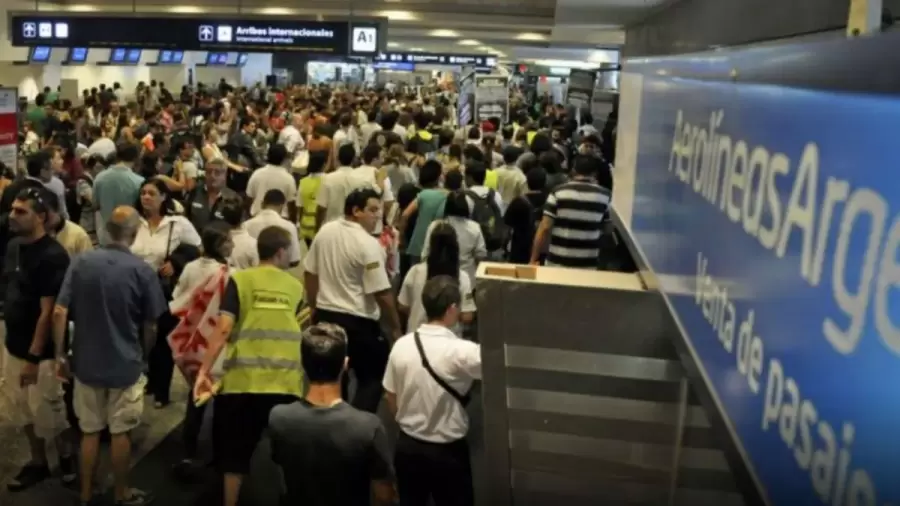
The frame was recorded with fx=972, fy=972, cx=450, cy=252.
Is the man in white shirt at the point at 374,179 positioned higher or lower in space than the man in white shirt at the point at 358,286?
higher

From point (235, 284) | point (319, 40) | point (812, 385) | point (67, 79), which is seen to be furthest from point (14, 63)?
point (812, 385)

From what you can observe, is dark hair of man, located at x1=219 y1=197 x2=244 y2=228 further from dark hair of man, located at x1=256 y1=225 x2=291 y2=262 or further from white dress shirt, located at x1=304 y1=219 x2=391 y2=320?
dark hair of man, located at x1=256 y1=225 x2=291 y2=262

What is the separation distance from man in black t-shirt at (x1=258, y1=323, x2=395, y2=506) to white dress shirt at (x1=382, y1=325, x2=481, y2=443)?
1.74ft

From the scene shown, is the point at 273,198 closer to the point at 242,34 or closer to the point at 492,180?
the point at 492,180

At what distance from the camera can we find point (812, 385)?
3.57ft

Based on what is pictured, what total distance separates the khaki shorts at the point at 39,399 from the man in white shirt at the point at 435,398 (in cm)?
222

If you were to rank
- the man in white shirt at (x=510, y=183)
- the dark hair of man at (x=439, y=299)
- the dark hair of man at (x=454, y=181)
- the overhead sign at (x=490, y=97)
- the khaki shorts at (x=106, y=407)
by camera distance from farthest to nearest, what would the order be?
1. the overhead sign at (x=490, y=97)
2. the man in white shirt at (x=510, y=183)
3. the dark hair of man at (x=454, y=181)
4. the khaki shorts at (x=106, y=407)
5. the dark hair of man at (x=439, y=299)

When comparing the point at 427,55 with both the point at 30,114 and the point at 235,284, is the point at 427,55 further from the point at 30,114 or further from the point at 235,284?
the point at 235,284

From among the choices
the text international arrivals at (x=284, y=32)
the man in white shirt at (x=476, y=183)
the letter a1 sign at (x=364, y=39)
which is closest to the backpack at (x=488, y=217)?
the man in white shirt at (x=476, y=183)

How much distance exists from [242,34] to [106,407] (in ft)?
30.4

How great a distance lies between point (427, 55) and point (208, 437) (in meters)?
31.9

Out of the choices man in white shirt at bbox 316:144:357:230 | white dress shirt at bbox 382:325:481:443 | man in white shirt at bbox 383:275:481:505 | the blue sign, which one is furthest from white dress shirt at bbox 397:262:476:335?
the blue sign

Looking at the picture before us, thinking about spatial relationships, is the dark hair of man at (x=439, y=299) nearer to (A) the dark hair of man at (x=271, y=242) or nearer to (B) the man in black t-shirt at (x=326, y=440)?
(B) the man in black t-shirt at (x=326, y=440)

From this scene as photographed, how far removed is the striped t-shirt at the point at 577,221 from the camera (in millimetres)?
6680
